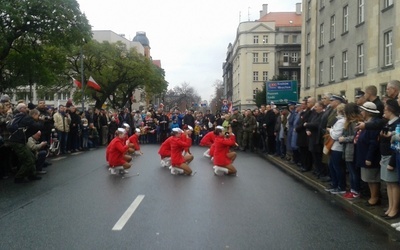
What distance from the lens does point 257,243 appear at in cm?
581

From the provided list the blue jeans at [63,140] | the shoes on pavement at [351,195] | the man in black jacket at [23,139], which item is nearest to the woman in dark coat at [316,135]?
the shoes on pavement at [351,195]

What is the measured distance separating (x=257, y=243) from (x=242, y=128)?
53.5 ft

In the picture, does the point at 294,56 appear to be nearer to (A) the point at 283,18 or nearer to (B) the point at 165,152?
(A) the point at 283,18

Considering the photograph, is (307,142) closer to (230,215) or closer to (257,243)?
(230,215)

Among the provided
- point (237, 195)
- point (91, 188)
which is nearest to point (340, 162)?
point (237, 195)

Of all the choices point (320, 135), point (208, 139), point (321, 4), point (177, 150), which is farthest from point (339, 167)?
point (321, 4)

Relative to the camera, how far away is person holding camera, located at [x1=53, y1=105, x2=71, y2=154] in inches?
696

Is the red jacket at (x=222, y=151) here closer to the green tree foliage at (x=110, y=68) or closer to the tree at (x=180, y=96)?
the green tree foliage at (x=110, y=68)

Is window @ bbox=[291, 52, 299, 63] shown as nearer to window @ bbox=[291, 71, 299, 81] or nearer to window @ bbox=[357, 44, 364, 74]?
window @ bbox=[291, 71, 299, 81]

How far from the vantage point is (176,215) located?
7.43m

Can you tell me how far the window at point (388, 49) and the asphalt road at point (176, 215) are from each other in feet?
62.0

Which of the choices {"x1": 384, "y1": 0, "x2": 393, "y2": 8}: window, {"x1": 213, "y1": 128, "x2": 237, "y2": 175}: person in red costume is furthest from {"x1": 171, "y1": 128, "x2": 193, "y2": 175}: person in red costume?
{"x1": 384, "y1": 0, "x2": 393, "y2": 8}: window

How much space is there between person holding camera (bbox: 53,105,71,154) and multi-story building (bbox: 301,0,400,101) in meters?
19.0

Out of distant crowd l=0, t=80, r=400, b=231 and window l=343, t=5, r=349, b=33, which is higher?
window l=343, t=5, r=349, b=33
